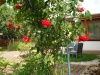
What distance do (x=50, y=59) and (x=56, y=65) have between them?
0.35 metres

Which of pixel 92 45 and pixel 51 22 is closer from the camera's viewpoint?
pixel 51 22

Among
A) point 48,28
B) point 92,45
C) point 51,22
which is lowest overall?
point 92,45

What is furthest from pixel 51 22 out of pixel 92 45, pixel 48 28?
pixel 92 45

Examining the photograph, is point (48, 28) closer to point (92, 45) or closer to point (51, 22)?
point (51, 22)

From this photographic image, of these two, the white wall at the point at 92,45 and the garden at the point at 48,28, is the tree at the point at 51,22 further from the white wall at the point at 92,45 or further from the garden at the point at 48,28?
the white wall at the point at 92,45

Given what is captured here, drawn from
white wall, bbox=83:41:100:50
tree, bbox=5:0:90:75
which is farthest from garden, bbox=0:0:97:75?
white wall, bbox=83:41:100:50

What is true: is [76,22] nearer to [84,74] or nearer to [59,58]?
[59,58]

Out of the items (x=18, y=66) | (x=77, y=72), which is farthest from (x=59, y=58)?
(x=77, y=72)

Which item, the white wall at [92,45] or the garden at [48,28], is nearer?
the garden at [48,28]

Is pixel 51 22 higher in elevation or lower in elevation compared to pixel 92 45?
higher

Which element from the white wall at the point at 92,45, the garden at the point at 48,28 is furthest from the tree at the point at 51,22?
the white wall at the point at 92,45

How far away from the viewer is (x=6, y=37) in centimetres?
2467

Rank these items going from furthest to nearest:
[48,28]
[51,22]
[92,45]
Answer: [92,45]
[48,28]
[51,22]

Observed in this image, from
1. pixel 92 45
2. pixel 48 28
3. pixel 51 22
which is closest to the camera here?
pixel 51 22
